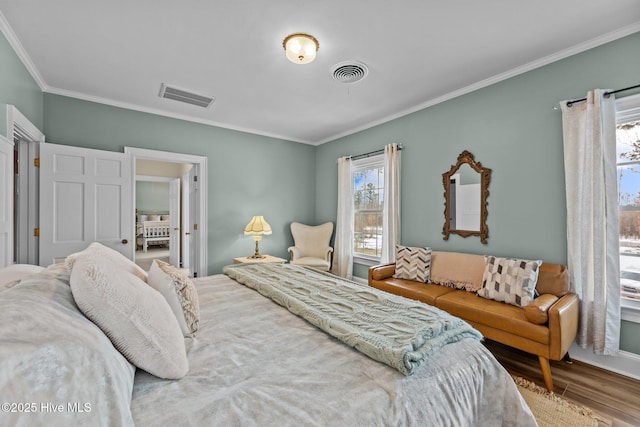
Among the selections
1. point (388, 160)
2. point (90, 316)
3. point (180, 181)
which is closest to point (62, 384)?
point (90, 316)

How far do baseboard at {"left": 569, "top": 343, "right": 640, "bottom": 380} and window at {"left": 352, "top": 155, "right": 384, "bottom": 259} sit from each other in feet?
8.06

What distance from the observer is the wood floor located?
185 cm

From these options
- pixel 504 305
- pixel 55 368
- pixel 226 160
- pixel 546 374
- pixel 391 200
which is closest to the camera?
pixel 55 368

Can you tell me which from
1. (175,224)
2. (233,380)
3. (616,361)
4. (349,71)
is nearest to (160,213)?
(175,224)

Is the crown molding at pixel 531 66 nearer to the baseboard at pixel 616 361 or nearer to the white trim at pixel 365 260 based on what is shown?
the white trim at pixel 365 260

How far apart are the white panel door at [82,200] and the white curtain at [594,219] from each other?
4694 mm

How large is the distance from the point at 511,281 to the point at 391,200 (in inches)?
72.5

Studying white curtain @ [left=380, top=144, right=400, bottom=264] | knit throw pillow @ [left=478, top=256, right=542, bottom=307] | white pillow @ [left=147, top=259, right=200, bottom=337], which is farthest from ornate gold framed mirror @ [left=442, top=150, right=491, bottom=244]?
white pillow @ [left=147, top=259, right=200, bottom=337]

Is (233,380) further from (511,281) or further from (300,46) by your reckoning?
(511,281)

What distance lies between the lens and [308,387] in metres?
1.00

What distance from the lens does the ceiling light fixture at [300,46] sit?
2299 millimetres

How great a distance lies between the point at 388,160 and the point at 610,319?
276 centimetres

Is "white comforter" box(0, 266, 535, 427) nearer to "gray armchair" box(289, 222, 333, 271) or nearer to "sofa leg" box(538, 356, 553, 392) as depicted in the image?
"sofa leg" box(538, 356, 553, 392)

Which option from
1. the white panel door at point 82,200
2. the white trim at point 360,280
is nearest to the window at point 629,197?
the white trim at point 360,280
